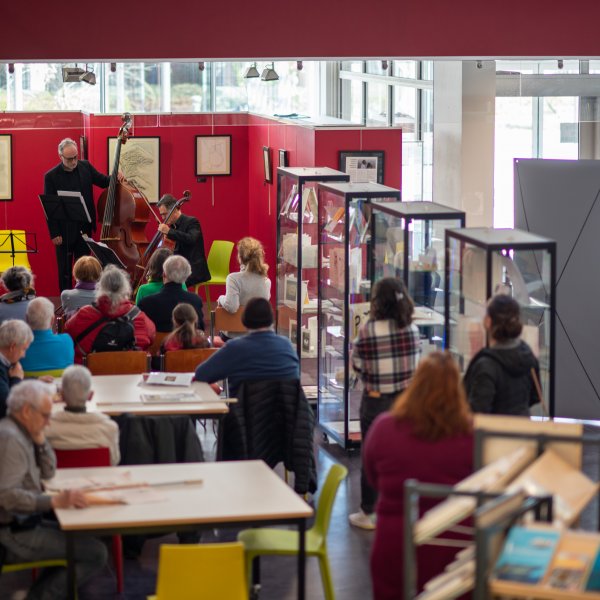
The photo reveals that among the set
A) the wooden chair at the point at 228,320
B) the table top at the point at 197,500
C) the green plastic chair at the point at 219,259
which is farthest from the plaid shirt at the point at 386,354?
the green plastic chair at the point at 219,259

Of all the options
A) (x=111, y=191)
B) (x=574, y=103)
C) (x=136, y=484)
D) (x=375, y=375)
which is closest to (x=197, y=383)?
(x=375, y=375)

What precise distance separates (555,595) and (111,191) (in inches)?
383

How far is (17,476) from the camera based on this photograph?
537 cm

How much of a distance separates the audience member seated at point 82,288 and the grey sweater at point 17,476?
4.05 meters

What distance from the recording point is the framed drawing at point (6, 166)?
14.1m

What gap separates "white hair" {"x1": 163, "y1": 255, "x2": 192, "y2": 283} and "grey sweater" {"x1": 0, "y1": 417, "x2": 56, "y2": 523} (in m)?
3.69

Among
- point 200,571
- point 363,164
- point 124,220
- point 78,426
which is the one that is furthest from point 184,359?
point 363,164

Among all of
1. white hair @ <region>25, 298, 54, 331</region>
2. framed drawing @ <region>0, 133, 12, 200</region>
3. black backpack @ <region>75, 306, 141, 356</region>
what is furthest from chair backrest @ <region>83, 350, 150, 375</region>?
framed drawing @ <region>0, 133, 12, 200</region>

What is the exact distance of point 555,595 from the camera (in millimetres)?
3396

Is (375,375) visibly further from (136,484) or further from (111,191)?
(111,191)

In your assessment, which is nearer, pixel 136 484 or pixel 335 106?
pixel 136 484

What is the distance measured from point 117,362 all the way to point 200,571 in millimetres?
3726

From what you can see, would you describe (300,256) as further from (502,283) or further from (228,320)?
(502,283)

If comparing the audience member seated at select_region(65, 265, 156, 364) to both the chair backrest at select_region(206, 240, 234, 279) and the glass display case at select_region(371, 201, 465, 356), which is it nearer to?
the glass display case at select_region(371, 201, 465, 356)
